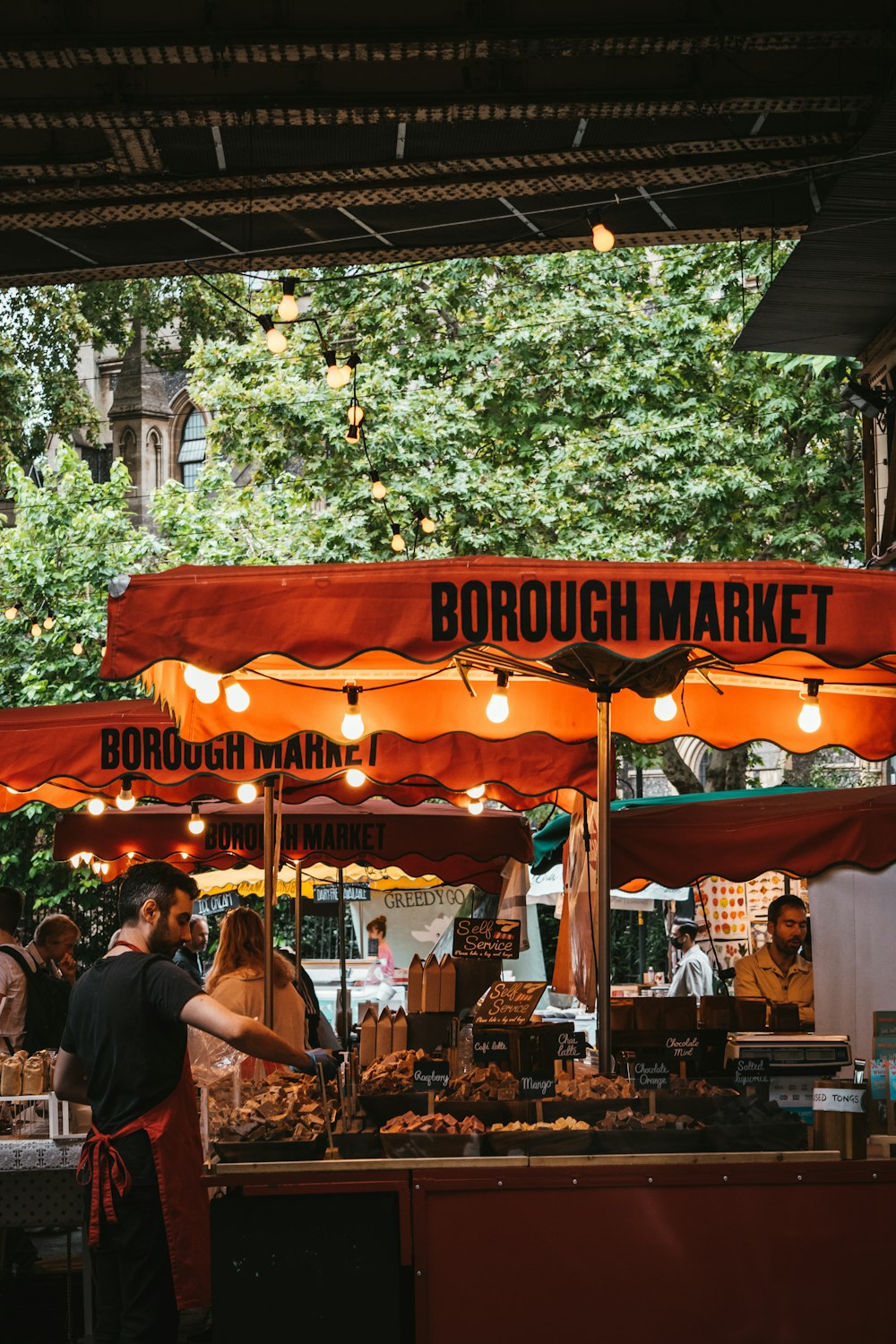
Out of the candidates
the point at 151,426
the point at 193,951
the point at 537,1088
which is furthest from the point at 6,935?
the point at 151,426

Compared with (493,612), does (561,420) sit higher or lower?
higher

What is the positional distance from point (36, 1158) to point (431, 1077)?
204 centimetres

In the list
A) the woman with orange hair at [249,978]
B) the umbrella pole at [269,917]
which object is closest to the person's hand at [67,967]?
the woman with orange hair at [249,978]

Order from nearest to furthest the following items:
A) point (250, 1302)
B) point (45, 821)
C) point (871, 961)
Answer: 1. point (250, 1302)
2. point (871, 961)
3. point (45, 821)

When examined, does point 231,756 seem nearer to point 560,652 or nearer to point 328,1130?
point 328,1130

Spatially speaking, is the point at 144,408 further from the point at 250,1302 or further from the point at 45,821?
the point at 250,1302

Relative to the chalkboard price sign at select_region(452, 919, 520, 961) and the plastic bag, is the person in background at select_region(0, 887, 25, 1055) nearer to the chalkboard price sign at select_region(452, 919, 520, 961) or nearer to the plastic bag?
the plastic bag

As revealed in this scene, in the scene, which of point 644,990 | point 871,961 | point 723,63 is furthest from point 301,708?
point 644,990

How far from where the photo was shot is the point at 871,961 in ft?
35.0

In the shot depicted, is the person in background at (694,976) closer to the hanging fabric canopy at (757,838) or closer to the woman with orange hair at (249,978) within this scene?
the hanging fabric canopy at (757,838)

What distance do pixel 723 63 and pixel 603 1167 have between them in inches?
343

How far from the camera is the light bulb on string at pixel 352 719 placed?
7395 mm

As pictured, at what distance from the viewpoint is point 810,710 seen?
25.3 feet

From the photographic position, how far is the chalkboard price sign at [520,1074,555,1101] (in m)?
5.72
